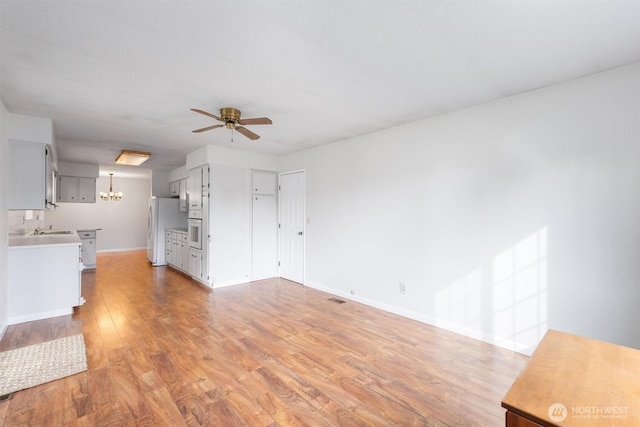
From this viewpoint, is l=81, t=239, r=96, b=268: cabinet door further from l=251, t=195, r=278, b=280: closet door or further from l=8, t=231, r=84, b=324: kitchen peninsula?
l=251, t=195, r=278, b=280: closet door

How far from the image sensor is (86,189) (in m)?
7.13

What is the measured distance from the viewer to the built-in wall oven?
5.42 m

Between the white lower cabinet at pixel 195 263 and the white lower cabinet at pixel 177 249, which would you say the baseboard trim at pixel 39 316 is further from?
the white lower cabinet at pixel 177 249

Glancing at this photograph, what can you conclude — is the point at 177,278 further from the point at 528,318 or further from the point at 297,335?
the point at 528,318

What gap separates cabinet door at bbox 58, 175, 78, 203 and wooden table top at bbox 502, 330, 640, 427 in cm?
908

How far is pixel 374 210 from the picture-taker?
4.19 m

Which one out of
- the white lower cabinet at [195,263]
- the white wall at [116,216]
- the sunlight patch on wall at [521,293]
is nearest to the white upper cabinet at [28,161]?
the white lower cabinet at [195,263]

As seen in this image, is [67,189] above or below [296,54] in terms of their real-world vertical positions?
below

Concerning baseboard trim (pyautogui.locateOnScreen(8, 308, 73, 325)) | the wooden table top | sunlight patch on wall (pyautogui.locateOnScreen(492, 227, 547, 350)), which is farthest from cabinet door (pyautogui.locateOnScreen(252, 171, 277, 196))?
the wooden table top

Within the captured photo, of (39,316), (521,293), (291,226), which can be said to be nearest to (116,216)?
(39,316)

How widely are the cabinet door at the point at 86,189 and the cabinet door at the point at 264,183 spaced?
4.72 meters

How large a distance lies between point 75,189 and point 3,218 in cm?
452

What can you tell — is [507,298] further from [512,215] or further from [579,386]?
[579,386]

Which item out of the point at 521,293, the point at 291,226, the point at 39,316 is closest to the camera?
the point at 521,293
